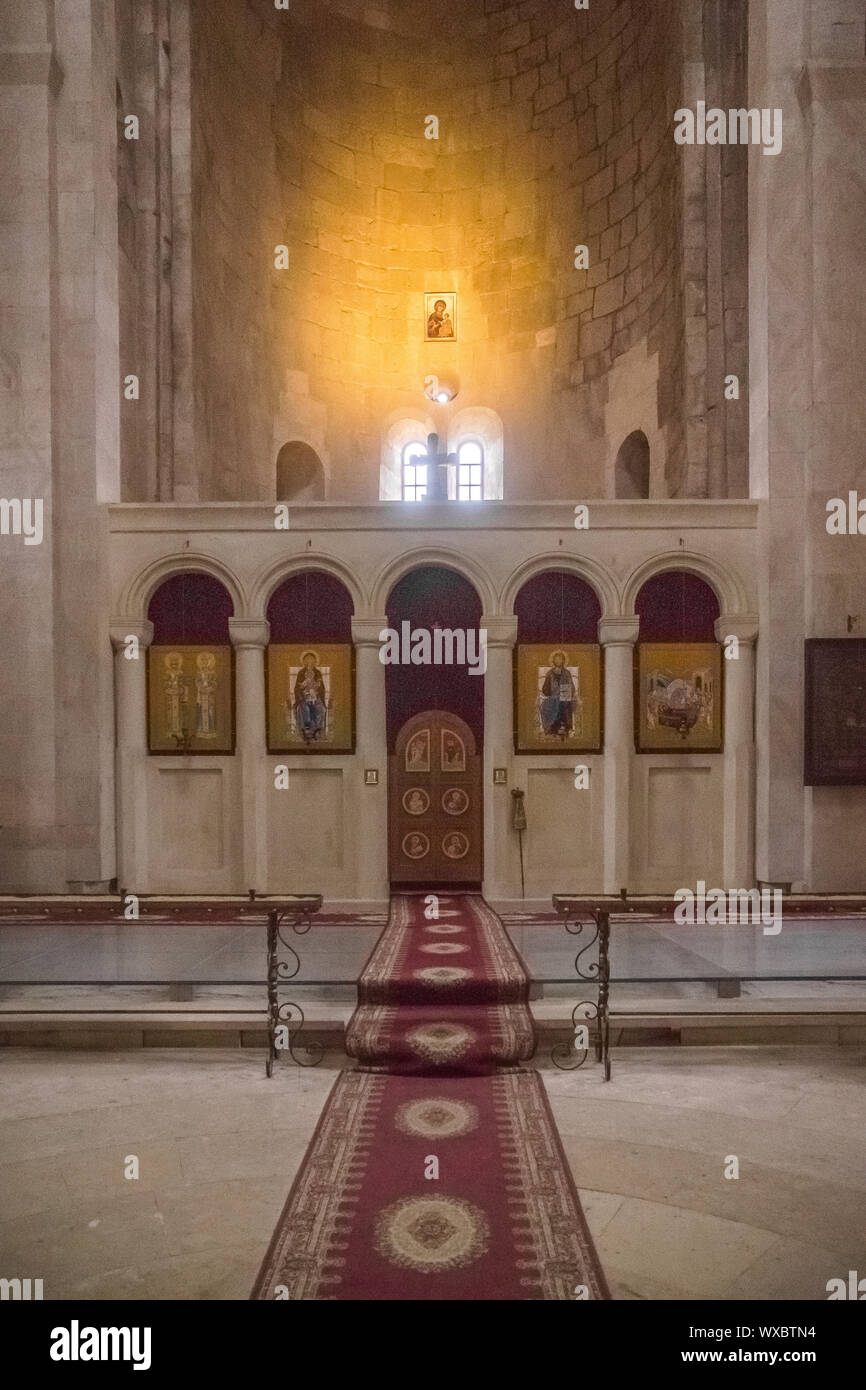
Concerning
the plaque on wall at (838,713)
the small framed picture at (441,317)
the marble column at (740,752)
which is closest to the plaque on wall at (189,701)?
the marble column at (740,752)

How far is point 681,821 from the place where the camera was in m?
9.98

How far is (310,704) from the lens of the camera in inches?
391

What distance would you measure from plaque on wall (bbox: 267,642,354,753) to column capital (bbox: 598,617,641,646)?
266 centimetres

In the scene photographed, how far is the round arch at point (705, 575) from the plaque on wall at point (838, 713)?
2.78 feet

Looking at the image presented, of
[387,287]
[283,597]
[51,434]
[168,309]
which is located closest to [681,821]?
[283,597]

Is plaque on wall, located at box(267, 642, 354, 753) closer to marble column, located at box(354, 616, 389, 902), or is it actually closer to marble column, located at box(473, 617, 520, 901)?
marble column, located at box(354, 616, 389, 902)

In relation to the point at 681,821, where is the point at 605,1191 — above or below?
below

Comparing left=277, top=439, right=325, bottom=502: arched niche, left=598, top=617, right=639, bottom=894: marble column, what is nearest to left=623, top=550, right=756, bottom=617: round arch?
left=598, top=617, right=639, bottom=894: marble column

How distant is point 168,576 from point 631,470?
7.80 metres

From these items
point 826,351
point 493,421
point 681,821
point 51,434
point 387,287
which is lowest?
point 681,821

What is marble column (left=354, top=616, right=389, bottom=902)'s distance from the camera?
385 inches

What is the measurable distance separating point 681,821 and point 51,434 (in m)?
7.52

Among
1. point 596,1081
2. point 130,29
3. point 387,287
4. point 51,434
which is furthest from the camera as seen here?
point 387,287

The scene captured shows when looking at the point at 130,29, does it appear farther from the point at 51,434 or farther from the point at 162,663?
the point at 162,663
